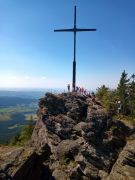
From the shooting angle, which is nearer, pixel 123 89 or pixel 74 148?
pixel 74 148

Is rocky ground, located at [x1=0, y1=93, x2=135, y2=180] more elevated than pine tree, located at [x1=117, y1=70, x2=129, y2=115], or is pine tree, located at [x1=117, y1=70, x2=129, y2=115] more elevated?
pine tree, located at [x1=117, y1=70, x2=129, y2=115]

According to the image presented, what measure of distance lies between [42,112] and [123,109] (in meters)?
16.8

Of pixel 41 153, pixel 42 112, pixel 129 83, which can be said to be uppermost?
pixel 129 83

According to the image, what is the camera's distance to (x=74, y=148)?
3238 centimetres

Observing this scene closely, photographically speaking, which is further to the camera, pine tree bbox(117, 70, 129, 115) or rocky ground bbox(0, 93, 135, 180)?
pine tree bbox(117, 70, 129, 115)

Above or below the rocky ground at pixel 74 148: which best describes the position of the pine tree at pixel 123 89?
above

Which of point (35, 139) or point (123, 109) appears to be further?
point (123, 109)

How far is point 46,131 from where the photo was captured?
36.9m

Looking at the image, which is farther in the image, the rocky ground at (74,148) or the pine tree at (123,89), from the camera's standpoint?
the pine tree at (123,89)

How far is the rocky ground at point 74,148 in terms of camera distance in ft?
96.2

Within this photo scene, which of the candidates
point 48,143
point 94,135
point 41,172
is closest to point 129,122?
point 94,135

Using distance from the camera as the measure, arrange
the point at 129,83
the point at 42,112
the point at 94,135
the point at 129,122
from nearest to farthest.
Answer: the point at 94,135
the point at 129,122
the point at 42,112
the point at 129,83

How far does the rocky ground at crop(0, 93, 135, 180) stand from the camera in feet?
96.2

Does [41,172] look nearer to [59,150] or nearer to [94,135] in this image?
[59,150]
